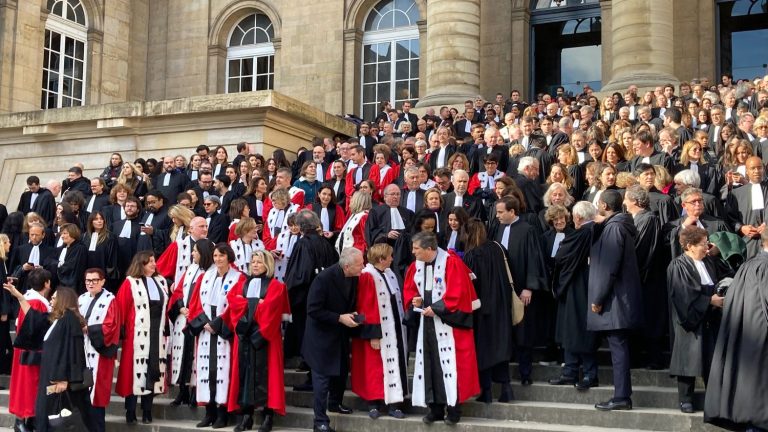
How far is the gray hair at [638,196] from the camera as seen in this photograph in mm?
9469

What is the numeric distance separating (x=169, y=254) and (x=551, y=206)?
4588 millimetres

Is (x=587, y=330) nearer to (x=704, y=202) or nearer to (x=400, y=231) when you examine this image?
(x=704, y=202)

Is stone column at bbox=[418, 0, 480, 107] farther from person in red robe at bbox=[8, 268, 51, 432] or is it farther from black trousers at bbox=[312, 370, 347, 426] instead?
black trousers at bbox=[312, 370, 347, 426]

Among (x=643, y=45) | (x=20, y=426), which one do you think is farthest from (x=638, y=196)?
(x=643, y=45)

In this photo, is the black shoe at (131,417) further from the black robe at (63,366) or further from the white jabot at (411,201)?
the white jabot at (411,201)

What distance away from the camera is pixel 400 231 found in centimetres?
1081

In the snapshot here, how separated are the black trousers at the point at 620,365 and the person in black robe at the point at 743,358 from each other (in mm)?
818

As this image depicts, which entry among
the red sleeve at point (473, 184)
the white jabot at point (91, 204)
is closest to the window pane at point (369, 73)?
the white jabot at point (91, 204)

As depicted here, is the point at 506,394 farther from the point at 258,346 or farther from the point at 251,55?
the point at 251,55

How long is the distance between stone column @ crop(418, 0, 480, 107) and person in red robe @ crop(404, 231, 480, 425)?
13029mm

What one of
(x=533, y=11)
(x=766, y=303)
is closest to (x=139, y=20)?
(x=533, y=11)

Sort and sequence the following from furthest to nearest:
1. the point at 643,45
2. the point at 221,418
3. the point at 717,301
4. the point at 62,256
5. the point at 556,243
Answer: the point at 643,45, the point at 62,256, the point at 556,243, the point at 221,418, the point at 717,301

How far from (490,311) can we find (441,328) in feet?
1.89

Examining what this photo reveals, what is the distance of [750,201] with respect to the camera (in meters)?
9.98
